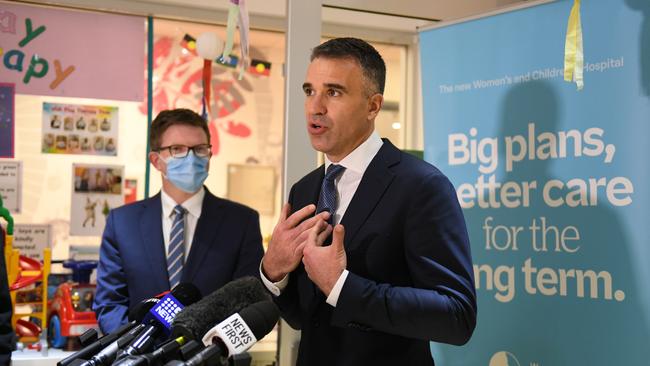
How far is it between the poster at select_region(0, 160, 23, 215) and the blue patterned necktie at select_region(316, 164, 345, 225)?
2.02m

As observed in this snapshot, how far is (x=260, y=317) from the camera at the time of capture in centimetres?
142

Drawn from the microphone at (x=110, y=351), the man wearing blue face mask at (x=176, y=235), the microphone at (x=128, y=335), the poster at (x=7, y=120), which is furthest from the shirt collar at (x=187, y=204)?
the microphone at (x=110, y=351)

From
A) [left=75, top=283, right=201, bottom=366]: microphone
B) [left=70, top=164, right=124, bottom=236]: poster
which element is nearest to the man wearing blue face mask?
[left=70, top=164, right=124, bottom=236]: poster

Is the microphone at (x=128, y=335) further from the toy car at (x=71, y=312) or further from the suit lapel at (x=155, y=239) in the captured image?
the toy car at (x=71, y=312)

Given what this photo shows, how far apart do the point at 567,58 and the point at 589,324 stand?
0.92m

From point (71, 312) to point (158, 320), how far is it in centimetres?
182

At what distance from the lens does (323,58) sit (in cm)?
197

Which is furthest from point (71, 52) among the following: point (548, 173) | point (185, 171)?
point (548, 173)

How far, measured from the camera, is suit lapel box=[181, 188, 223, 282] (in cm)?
276

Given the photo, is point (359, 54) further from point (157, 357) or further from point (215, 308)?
point (157, 357)

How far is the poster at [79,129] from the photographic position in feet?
11.5

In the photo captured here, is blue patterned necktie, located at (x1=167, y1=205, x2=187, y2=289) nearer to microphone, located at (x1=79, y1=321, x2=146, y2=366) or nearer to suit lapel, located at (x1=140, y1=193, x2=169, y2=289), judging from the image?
suit lapel, located at (x1=140, y1=193, x2=169, y2=289)

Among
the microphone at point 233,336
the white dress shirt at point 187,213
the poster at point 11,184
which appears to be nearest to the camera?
the microphone at point 233,336

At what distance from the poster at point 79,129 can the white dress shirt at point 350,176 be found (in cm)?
192
